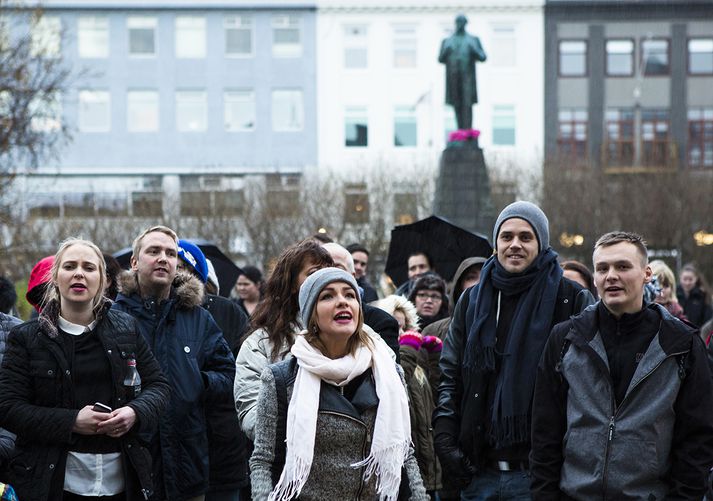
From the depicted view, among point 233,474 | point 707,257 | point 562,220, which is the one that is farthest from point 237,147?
point 233,474

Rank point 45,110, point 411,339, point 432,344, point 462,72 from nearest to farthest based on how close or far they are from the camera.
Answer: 1. point 411,339
2. point 432,344
3. point 462,72
4. point 45,110

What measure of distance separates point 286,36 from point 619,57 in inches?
557

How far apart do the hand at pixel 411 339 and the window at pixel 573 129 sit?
1695 inches

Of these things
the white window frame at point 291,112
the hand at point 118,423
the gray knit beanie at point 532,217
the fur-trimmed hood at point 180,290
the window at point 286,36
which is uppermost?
the window at point 286,36

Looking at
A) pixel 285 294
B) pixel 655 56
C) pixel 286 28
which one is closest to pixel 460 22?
pixel 285 294

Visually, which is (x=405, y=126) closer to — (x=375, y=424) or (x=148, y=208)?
(x=148, y=208)

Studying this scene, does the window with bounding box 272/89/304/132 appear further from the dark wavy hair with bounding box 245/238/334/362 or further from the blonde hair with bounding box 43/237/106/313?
the dark wavy hair with bounding box 245/238/334/362

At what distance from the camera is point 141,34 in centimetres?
5206

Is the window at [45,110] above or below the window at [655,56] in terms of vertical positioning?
below

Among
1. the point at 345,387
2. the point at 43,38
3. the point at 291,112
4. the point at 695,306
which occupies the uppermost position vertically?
the point at 43,38

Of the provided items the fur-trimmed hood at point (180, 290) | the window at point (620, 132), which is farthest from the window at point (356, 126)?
the fur-trimmed hood at point (180, 290)

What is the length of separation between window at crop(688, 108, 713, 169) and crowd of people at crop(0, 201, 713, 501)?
44.5m

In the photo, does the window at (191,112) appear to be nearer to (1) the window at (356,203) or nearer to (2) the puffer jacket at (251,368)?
(1) the window at (356,203)

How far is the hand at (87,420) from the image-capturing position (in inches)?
230
